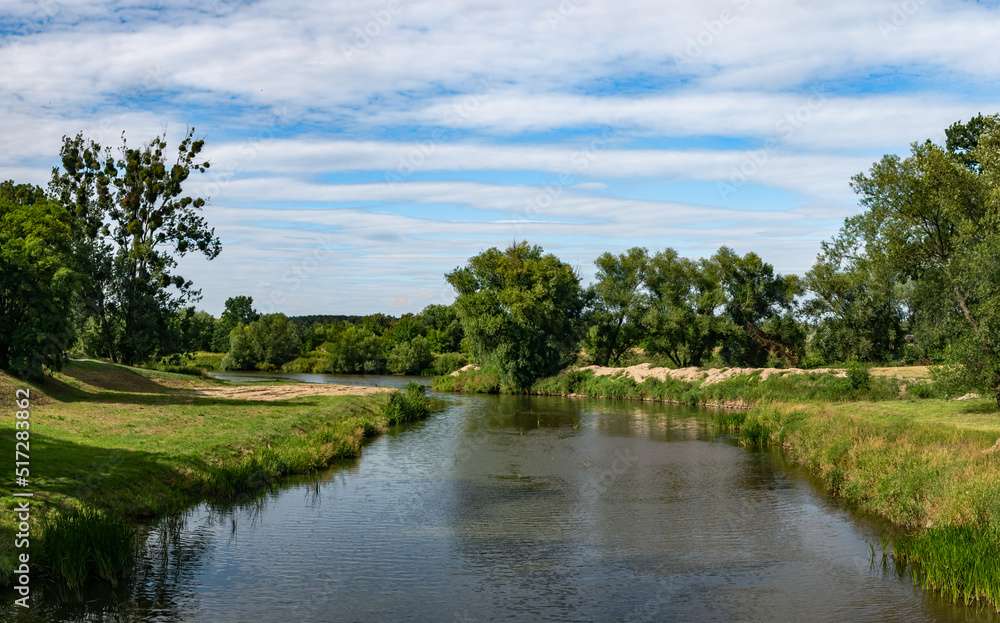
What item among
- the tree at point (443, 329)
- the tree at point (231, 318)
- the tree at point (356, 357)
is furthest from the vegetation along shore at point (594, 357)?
the tree at point (231, 318)

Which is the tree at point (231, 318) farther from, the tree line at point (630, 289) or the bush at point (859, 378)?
the bush at point (859, 378)

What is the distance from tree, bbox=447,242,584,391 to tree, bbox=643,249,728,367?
8.79 metres

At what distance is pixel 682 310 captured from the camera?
3241 inches

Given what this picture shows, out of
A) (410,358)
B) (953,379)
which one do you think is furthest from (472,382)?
(953,379)

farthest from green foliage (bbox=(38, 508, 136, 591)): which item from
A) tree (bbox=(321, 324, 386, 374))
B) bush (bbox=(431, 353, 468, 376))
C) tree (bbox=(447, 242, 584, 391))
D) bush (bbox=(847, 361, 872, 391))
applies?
tree (bbox=(321, 324, 386, 374))

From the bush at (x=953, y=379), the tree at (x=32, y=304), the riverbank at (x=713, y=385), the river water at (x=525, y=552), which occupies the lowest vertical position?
the river water at (x=525, y=552)

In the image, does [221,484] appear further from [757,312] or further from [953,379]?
[757,312]

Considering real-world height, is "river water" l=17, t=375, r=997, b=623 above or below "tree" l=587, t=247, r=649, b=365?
below

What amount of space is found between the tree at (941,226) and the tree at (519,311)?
38.4m

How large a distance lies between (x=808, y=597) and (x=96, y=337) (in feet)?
218

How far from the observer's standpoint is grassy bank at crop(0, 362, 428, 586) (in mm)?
18031

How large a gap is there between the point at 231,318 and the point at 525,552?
153 metres

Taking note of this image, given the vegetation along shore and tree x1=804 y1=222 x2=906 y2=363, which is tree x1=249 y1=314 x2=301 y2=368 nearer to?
the vegetation along shore

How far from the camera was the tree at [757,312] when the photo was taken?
82.4m
